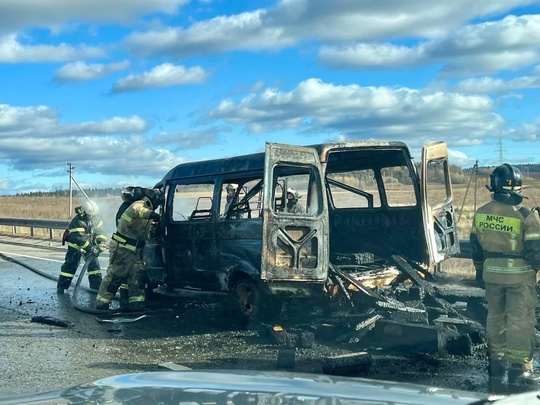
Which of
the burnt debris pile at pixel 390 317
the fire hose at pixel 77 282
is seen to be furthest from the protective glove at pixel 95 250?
the burnt debris pile at pixel 390 317

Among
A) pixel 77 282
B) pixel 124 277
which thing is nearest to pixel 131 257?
pixel 124 277

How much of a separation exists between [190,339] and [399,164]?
3.57m

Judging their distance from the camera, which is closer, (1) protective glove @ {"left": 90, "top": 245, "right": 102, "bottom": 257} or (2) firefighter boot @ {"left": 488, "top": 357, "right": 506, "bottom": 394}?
(2) firefighter boot @ {"left": 488, "top": 357, "right": 506, "bottom": 394}

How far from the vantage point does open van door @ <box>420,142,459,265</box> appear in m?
8.26

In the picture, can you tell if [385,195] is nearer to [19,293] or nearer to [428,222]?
[428,222]

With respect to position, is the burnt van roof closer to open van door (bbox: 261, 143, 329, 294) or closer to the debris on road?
open van door (bbox: 261, 143, 329, 294)

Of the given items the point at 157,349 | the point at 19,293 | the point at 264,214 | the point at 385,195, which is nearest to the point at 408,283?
the point at 385,195

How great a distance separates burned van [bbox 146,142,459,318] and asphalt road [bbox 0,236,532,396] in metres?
0.53

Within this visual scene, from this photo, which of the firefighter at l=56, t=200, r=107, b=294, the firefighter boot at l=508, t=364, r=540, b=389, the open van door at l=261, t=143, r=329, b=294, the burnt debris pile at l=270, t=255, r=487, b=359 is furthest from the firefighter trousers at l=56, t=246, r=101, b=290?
the firefighter boot at l=508, t=364, r=540, b=389

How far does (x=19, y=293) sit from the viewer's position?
10.8 m

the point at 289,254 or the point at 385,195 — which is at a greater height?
the point at 385,195

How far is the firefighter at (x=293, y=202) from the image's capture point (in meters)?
8.16

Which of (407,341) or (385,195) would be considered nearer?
(407,341)

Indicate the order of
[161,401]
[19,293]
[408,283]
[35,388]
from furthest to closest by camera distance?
[19,293] → [408,283] → [35,388] → [161,401]
